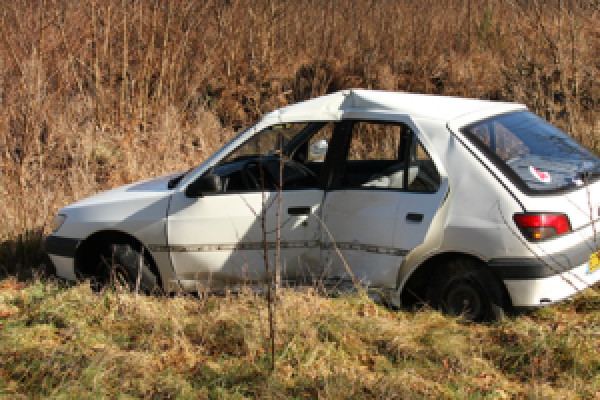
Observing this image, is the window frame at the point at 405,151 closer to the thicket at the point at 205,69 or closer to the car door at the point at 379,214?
the car door at the point at 379,214

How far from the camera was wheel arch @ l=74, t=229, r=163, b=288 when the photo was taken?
464 centimetres

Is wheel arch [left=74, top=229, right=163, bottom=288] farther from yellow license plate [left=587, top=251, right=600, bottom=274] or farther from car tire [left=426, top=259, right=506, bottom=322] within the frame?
yellow license plate [left=587, top=251, right=600, bottom=274]

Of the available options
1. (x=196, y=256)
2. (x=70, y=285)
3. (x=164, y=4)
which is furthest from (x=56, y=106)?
(x=196, y=256)

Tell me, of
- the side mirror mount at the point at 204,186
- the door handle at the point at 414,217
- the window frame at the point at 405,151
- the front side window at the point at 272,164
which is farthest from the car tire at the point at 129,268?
the door handle at the point at 414,217

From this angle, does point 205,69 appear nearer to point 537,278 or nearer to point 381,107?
point 381,107

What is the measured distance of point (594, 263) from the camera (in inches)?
145

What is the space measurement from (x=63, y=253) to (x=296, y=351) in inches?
94.3

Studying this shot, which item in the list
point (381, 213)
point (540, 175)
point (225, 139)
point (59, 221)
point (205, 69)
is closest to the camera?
point (540, 175)

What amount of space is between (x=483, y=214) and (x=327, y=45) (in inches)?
412

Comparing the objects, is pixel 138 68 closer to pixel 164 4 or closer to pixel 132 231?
pixel 164 4

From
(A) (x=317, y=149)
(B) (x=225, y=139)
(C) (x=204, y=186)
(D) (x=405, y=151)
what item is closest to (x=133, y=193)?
(C) (x=204, y=186)

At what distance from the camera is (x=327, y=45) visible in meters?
13.3

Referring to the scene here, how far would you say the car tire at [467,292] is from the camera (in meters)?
3.59

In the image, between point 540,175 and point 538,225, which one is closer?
point 538,225
